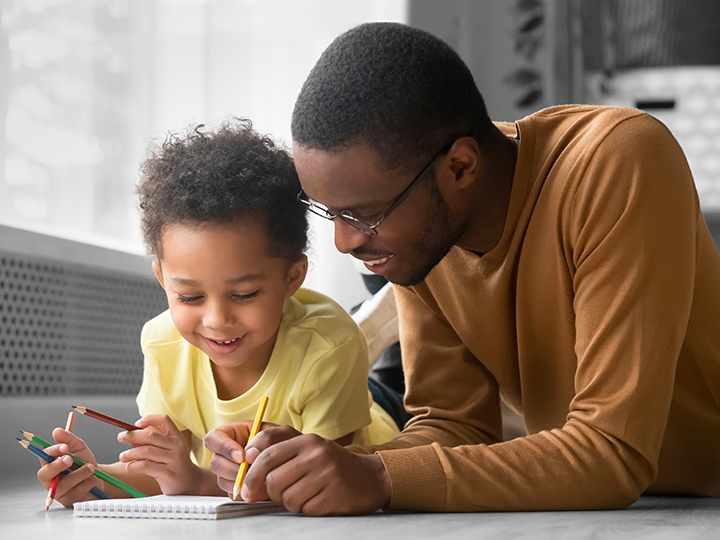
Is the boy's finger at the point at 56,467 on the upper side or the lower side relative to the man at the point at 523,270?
lower

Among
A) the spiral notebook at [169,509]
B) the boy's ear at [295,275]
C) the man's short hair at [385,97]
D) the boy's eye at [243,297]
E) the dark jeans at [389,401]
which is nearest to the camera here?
the spiral notebook at [169,509]

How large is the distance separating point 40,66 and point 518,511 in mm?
2011

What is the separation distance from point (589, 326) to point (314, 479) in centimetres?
44

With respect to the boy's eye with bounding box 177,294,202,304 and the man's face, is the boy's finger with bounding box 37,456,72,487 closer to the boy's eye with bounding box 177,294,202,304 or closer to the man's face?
the boy's eye with bounding box 177,294,202,304

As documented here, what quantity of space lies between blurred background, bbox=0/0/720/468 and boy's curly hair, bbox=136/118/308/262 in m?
0.29

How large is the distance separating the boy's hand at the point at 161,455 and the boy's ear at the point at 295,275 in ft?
1.26

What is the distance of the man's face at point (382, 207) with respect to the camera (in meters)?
1.14

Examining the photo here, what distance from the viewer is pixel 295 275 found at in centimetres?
151

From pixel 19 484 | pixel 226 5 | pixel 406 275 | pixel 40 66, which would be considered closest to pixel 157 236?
pixel 406 275

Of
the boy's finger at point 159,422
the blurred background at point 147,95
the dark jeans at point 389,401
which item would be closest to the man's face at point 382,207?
the boy's finger at point 159,422

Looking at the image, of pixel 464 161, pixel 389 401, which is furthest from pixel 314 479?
pixel 389 401

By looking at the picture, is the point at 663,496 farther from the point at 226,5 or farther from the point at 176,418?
the point at 226,5

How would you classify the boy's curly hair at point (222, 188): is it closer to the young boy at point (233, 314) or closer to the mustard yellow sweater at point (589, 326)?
the young boy at point (233, 314)

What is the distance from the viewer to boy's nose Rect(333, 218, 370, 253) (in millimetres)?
1192
